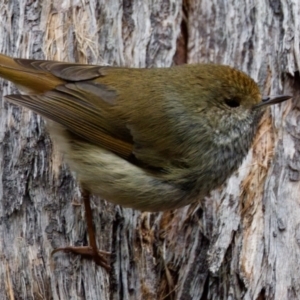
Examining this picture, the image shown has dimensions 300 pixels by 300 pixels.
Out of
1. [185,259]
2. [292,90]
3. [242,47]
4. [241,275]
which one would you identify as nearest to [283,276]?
[241,275]

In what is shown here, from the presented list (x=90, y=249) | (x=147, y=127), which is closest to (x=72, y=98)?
(x=147, y=127)

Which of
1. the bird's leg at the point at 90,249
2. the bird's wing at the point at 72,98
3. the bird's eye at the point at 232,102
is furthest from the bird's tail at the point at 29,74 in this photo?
the bird's eye at the point at 232,102

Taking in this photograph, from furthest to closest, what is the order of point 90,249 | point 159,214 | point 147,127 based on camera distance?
point 159,214, point 147,127, point 90,249

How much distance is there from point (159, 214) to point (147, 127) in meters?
0.71

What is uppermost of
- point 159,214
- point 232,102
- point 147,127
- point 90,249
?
point 232,102

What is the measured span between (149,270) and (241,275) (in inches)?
22.6

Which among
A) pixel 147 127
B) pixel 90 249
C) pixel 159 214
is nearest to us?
pixel 90 249

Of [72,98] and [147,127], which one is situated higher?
[72,98]

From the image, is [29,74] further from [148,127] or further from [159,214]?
[159,214]

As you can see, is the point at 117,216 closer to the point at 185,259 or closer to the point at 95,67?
the point at 185,259

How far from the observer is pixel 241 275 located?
4.57m

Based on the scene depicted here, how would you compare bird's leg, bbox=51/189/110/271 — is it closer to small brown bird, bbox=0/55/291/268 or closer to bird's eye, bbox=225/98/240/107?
small brown bird, bbox=0/55/291/268

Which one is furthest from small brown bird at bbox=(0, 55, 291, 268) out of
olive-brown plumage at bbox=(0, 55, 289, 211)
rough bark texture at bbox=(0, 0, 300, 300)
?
rough bark texture at bbox=(0, 0, 300, 300)

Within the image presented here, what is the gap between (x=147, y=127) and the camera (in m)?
4.72
